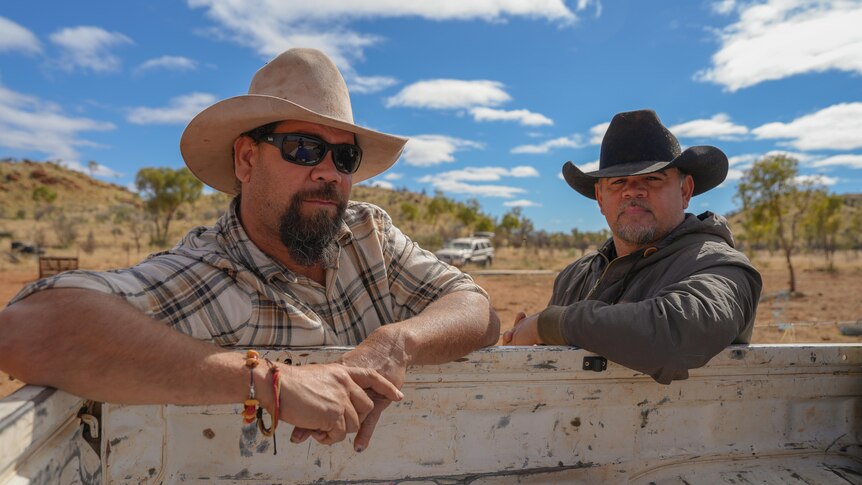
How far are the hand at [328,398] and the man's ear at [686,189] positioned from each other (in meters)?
2.06

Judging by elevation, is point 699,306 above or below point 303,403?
above

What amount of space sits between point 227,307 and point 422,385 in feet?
2.44

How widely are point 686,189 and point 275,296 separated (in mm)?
2239

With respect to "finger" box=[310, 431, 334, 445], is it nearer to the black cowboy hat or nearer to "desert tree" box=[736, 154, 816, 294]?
the black cowboy hat

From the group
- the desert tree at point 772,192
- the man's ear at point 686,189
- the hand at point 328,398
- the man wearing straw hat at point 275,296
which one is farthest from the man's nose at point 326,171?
the desert tree at point 772,192

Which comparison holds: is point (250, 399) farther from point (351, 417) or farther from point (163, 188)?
point (163, 188)

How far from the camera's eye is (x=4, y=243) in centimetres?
2702

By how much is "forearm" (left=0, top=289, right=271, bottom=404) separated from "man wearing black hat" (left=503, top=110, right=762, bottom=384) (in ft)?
4.16

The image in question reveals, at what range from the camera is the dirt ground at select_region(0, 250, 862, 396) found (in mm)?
9398

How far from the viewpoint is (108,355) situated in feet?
4.84

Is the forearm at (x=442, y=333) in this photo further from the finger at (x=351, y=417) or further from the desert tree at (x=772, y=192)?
the desert tree at (x=772, y=192)

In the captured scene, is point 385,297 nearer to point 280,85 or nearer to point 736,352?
point 280,85

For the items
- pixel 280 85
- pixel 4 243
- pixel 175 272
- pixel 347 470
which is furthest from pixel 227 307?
pixel 4 243

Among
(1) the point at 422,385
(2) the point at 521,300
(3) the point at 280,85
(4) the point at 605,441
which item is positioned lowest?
(2) the point at 521,300
